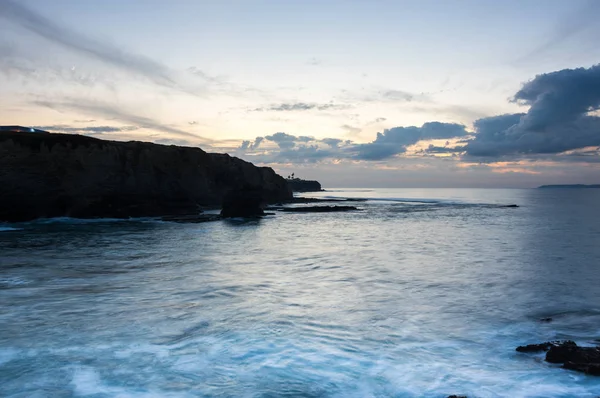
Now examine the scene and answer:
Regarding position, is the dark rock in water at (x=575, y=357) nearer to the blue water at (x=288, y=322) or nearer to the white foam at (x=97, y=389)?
the blue water at (x=288, y=322)

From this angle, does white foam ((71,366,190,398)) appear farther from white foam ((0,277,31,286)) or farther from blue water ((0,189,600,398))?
white foam ((0,277,31,286))

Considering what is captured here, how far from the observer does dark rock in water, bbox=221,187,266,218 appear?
2314 inches

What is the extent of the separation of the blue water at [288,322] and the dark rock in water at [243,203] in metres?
31.5

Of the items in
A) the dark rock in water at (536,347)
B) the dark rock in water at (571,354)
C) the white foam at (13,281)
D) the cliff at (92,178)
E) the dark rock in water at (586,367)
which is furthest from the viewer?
the cliff at (92,178)

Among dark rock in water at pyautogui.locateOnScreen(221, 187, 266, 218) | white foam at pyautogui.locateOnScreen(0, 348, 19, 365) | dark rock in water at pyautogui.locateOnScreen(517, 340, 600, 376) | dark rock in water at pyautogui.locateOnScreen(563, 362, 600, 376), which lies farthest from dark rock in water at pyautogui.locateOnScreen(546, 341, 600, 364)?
dark rock in water at pyautogui.locateOnScreen(221, 187, 266, 218)

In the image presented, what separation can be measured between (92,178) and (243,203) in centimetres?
2076

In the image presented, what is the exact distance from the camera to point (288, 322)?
12500 mm

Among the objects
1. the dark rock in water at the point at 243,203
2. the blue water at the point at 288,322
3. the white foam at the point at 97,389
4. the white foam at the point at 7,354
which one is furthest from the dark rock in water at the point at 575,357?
the dark rock in water at the point at 243,203

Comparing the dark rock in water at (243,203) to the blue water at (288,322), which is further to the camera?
the dark rock in water at (243,203)

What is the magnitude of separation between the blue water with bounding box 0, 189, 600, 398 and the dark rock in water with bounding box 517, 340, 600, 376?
9.6 inches

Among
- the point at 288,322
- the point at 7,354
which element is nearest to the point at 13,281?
the point at 7,354

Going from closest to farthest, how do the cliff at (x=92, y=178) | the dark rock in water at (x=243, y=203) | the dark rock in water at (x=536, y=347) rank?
the dark rock in water at (x=536, y=347) < the cliff at (x=92, y=178) < the dark rock in water at (x=243, y=203)

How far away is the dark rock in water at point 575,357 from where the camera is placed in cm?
833

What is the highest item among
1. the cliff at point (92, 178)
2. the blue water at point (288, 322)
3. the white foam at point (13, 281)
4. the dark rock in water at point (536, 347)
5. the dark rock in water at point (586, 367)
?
the cliff at point (92, 178)
